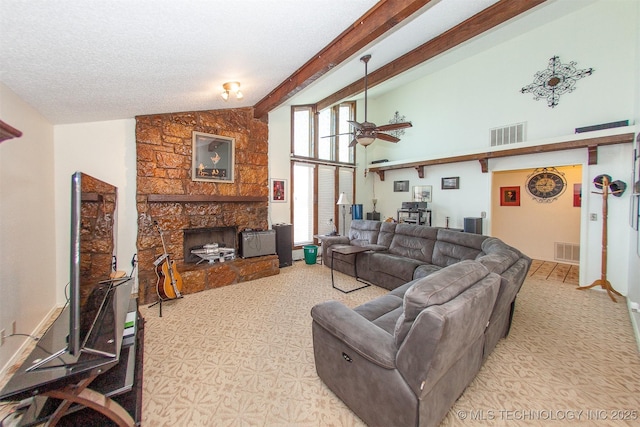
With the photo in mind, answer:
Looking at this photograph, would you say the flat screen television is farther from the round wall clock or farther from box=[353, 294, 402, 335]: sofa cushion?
the round wall clock

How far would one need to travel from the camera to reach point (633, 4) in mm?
3496

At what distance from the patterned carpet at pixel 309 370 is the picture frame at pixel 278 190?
258 cm

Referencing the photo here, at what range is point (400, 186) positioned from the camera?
22.4ft

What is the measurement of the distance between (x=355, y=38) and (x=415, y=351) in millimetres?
2557

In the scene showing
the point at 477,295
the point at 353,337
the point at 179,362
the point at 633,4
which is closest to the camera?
the point at 477,295

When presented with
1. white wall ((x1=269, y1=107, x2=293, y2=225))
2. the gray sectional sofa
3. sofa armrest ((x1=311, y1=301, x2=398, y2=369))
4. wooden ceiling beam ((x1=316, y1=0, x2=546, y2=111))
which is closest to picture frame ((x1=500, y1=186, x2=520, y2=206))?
wooden ceiling beam ((x1=316, y1=0, x2=546, y2=111))

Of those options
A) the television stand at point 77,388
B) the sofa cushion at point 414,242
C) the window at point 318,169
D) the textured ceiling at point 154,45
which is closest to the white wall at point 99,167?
the textured ceiling at point 154,45

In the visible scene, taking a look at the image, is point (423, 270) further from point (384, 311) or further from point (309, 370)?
point (309, 370)

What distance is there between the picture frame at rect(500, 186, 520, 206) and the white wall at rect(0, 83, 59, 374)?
8165 mm

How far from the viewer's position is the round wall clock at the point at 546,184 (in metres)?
5.32

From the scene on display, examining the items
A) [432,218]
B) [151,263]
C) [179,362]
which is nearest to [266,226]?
[151,263]

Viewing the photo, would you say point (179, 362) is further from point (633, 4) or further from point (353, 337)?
point (633, 4)

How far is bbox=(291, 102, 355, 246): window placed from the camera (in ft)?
19.9

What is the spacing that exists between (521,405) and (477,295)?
41.4 inches
